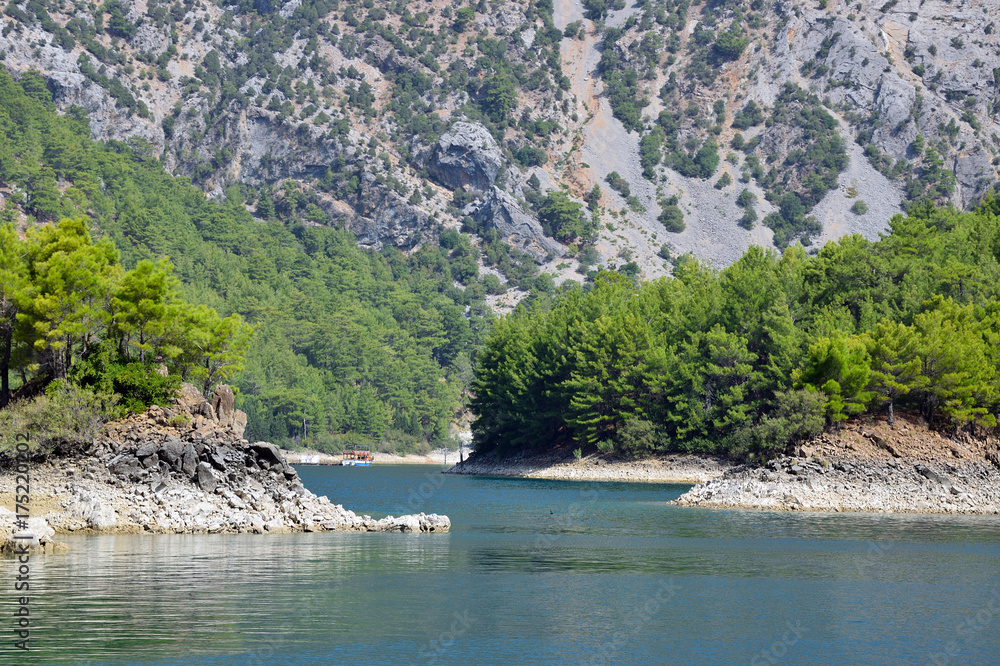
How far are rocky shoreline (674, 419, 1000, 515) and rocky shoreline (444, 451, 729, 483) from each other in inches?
783

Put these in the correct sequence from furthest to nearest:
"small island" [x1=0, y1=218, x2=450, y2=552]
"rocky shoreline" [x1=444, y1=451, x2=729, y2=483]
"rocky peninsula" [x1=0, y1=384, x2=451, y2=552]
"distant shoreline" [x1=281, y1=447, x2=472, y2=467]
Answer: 1. "distant shoreline" [x1=281, y1=447, x2=472, y2=467]
2. "rocky shoreline" [x1=444, y1=451, x2=729, y2=483]
3. "small island" [x1=0, y1=218, x2=450, y2=552]
4. "rocky peninsula" [x1=0, y1=384, x2=451, y2=552]

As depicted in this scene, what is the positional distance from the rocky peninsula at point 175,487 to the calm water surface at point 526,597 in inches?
95.0

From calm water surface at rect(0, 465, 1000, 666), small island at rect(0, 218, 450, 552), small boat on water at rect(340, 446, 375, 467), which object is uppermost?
small island at rect(0, 218, 450, 552)

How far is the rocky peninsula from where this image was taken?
55.1m

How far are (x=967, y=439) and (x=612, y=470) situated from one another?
4038 cm

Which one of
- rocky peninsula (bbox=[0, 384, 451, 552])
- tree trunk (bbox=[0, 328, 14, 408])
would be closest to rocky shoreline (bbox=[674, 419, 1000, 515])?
rocky peninsula (bbox=[0, 384, 451, 552])

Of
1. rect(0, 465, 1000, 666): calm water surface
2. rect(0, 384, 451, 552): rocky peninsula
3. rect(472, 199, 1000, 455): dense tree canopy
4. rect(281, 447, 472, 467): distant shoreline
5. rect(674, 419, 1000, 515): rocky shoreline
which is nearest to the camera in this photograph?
rect(0, 465, 1000, 666): calm water surface

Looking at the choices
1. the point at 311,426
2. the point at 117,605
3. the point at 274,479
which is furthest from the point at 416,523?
the point at 311,426

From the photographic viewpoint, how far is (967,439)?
84.8 metres

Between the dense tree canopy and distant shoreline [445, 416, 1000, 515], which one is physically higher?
the dense tree canopy

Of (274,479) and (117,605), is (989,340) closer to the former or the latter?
(274,479)

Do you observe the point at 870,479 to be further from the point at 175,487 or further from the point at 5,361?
the point at 5,361

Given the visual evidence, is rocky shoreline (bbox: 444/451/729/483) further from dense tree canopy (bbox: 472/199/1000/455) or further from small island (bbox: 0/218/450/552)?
small island (bbox: 0/218/450/552)

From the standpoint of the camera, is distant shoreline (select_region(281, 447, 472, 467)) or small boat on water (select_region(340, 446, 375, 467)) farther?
distant shoreline (select_region(281, 447, 472, 467))
